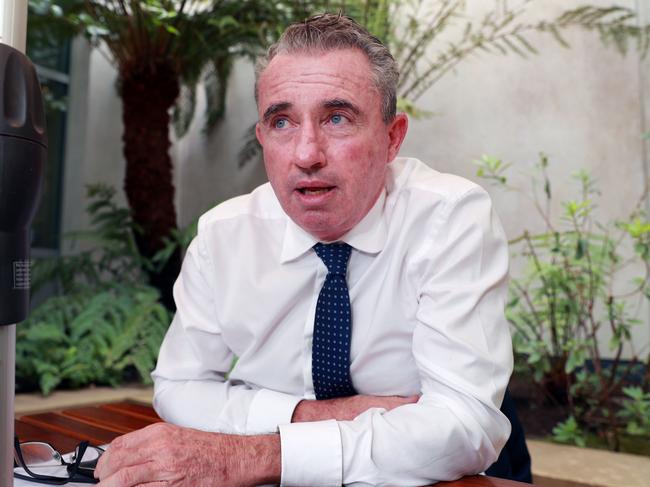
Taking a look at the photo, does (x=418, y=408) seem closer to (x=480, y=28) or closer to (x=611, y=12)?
(x=611, y=12)

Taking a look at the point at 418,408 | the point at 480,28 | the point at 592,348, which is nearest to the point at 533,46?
the point at 480,28

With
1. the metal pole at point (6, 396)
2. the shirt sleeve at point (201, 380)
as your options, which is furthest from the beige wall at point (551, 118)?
the metal pole at point (6, 396)

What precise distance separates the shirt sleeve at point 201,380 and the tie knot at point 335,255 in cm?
29

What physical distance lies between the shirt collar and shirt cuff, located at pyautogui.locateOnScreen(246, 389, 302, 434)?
1.04 ft

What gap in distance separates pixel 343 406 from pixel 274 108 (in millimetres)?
644

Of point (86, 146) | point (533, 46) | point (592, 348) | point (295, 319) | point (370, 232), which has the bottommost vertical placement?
point (592, 348)

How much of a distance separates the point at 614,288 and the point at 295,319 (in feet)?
9.01

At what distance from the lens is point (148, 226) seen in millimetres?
4648

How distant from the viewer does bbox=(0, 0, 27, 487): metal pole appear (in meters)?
0.50

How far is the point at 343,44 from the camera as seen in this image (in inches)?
54.1

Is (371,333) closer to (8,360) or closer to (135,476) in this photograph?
(135,476)

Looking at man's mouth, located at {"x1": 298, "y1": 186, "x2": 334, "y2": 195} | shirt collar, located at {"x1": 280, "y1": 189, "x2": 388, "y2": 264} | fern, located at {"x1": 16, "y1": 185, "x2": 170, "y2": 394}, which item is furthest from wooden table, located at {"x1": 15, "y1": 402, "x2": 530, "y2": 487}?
fern, located at {"x1": 16, "y1": 185, "x2": 170, "y2": 394}

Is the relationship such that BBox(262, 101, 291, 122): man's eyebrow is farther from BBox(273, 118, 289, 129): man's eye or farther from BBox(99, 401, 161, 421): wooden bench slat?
BBox(99, 401, 161, 421): wooden bench slat

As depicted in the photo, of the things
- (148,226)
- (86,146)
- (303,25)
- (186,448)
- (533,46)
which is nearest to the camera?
(186,448)
